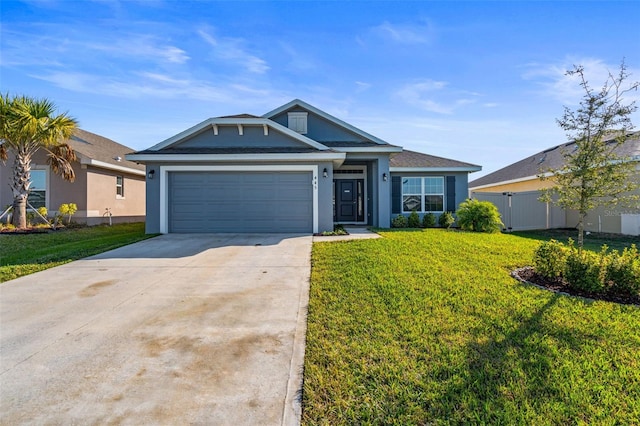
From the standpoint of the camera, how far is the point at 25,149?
510 inches

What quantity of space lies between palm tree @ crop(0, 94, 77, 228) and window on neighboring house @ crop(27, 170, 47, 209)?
46.6 inches

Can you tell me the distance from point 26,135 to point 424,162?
52.6ft

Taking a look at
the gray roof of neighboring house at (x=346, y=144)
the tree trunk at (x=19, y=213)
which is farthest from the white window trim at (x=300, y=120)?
the tree trunk at (x=19, y=213)

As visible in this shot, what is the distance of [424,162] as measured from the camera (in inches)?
607

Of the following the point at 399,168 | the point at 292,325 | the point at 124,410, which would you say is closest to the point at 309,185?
the point at 399,168

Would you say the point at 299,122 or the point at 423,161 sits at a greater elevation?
the point at 299,122

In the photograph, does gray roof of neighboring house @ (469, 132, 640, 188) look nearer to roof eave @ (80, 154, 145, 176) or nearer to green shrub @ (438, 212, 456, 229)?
green shrub @ (438, 212, 456, 229)

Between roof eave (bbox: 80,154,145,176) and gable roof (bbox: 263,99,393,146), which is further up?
gable roof (bbox: 263,99,393,146)

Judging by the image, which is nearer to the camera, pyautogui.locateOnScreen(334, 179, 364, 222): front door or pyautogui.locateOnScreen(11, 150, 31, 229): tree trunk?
pyautogui.locateOnScreen(11, 150, 31, 229): tree trunk

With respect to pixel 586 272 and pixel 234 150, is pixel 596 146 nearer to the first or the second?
pixel 586 272

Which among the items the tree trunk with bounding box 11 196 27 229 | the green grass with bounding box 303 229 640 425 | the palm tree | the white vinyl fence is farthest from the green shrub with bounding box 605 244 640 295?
the tree trunk with bounding box 11 196 27 229

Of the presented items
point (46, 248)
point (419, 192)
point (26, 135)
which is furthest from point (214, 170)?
point (419, 192)

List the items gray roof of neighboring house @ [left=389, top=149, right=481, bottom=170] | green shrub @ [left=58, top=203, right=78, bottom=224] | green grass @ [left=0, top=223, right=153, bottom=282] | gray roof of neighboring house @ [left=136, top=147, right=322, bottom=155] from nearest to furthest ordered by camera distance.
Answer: green grass @ [left=0, top=223, right=153, bottom=282] < gray roof of neighboring house @ [left=136, top=147, right=322, bottom=155] < green shrub @ [left=58, top=203, right=78, bottom=224] < gray roof of neighboring house @ [left=389, top=149, right=481, bottom=170]

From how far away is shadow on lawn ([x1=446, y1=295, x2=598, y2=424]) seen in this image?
8.13 feet
